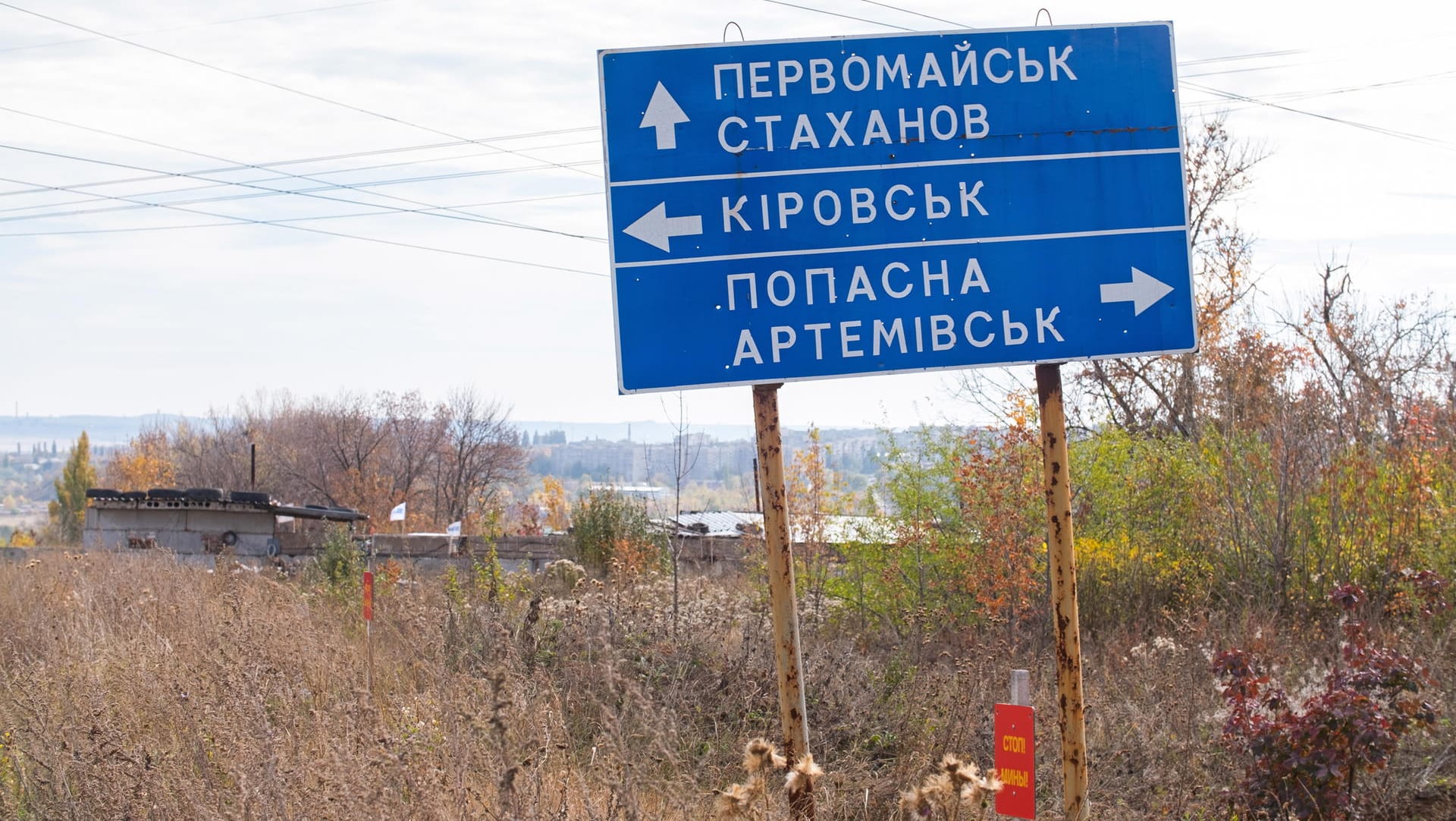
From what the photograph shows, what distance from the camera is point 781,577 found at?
4875 mm

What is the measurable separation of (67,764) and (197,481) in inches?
2584

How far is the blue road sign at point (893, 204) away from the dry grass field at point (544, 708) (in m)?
1.55

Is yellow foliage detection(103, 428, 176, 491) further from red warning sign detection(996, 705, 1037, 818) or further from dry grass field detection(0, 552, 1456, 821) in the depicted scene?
red warning sign detection(996, 705, 1037, 818)

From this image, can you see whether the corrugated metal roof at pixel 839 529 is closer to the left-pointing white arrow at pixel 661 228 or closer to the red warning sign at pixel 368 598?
the red warning sign at pixel 368 598

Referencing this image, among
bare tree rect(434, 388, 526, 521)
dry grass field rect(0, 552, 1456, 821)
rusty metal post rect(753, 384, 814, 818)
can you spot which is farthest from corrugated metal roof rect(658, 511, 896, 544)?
bare tree rect(434, 388, 526, 521)

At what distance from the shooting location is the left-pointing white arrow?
4824 mm

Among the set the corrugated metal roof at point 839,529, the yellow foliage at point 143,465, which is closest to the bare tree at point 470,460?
the yellow foliage at point 143,465

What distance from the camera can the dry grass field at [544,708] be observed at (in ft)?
15.1

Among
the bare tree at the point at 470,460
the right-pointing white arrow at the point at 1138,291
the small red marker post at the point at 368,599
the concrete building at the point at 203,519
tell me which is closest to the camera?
the right-pointing white arrow at the point at 1138,291

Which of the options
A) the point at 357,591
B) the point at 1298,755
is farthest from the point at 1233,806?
the point at 357,591

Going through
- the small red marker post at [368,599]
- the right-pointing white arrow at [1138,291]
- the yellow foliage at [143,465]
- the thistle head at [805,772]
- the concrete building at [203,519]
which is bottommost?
the thistle head at [805,772]

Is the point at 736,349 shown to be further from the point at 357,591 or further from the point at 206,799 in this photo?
the point at 357,591

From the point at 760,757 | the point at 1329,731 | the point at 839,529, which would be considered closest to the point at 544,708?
the point at 760,757

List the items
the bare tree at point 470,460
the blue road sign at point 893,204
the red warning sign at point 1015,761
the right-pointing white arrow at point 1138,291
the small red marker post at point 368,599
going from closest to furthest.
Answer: the red warning sign at point 1015,761
the blue road sign at point 893,204
the right-pointing white arrow at point 1138,291
the small red marker post at point 368,599
the bare tree at point 470,460
